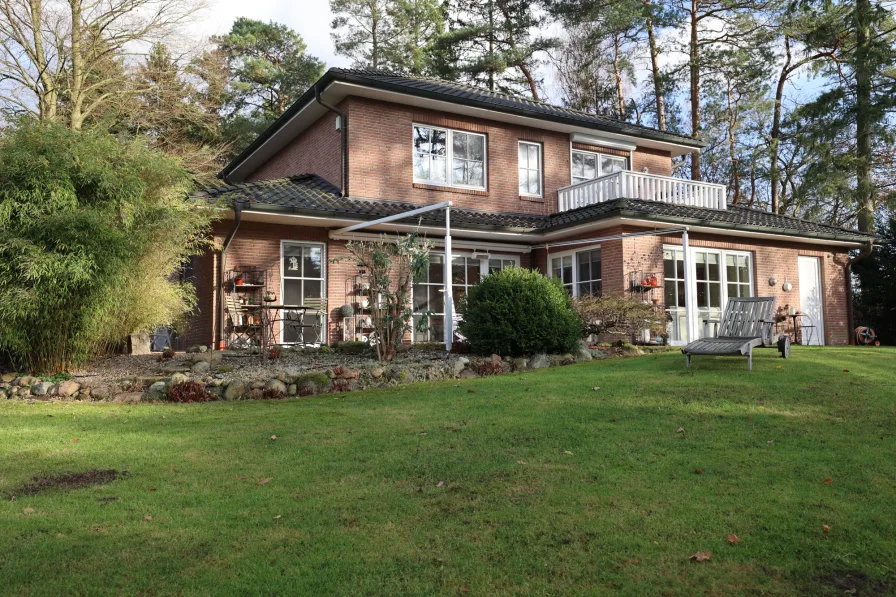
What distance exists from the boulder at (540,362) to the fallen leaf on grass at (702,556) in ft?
23.6

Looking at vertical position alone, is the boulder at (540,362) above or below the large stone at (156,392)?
above

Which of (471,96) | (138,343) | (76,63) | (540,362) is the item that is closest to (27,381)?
(138,343)

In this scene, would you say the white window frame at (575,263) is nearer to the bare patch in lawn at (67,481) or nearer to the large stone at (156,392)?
the large stone at (156,392)

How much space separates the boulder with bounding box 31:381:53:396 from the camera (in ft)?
27.4

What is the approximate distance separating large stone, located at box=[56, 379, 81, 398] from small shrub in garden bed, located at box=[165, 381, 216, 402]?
3.95ft

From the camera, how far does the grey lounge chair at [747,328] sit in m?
8.92

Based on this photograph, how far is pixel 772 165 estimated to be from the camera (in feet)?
87.1

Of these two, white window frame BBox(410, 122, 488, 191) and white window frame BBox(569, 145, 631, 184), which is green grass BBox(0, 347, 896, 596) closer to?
white window frame BBox(410, 122, 488, 191)

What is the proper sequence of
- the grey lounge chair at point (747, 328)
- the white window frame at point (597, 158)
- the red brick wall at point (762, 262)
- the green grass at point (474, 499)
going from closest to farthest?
the green grass at point (474, 499) < the grey lounge chair at point (747, 328) < the red brick wall at point (762, 262) < the white window frame at point (597, 158)

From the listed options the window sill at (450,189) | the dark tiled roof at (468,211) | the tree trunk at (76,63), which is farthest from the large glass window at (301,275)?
the tree trunk at (76,63)

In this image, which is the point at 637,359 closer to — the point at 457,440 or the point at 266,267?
the point at 457,440

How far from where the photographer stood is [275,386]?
8.50 meters

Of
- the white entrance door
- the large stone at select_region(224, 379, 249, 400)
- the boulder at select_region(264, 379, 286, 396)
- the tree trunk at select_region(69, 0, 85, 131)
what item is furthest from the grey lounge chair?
the tree trunk at select_region(69, 0, 85, 131)

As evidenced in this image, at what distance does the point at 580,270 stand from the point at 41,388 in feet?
34.4
